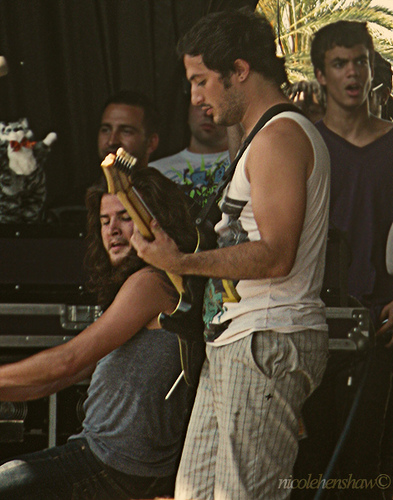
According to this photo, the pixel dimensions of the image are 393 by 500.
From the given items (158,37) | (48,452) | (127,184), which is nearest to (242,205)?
(127,184)

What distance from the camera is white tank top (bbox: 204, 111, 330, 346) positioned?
1.77 m

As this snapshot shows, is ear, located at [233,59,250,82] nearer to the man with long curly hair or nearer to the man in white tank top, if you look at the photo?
the man in white tank top

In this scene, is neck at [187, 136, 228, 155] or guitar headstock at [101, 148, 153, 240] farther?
neck at [187, 136, 228, 155]

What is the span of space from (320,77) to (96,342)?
1667mm

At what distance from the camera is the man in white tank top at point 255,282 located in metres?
1.74

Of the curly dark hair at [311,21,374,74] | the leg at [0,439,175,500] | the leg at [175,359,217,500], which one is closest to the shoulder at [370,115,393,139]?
the curly dark hair at [311,21,374,74]

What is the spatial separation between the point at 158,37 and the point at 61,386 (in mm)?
1616

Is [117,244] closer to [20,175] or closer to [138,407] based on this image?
[138,407]

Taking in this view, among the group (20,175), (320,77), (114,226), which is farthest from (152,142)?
(114,226)

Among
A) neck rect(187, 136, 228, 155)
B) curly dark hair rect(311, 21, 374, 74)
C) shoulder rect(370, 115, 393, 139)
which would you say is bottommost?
neck rect(187, 136, 228, 155)

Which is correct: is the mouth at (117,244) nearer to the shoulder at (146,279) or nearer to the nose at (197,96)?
the shoulder at (146,279)

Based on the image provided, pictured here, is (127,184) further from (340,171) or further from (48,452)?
(340,171)

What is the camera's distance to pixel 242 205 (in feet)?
6.00

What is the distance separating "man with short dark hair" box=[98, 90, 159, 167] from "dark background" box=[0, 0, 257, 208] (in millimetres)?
30
